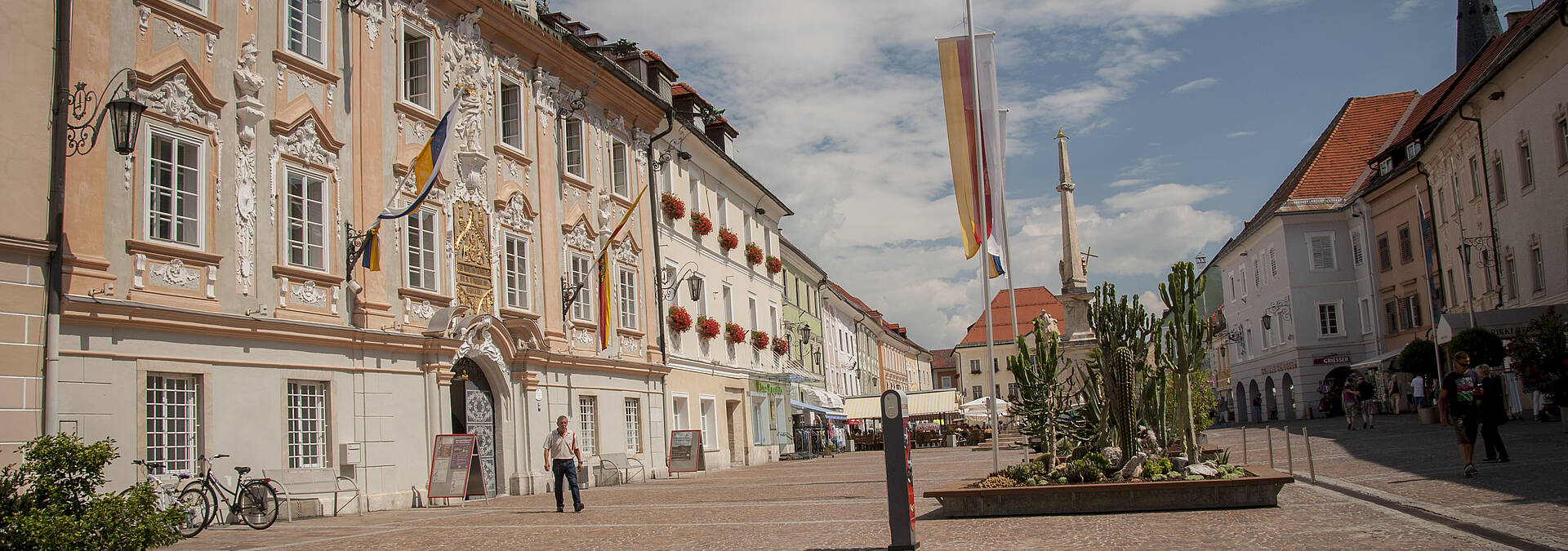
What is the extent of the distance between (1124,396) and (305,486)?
34.9ft

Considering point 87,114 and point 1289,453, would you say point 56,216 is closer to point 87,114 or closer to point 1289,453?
point 87,114

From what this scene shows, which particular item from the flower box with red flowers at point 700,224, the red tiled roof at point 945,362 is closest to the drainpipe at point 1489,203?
the flower box with red flowers at point 700,224

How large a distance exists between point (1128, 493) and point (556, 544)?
595 cm

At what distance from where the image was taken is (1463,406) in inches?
587

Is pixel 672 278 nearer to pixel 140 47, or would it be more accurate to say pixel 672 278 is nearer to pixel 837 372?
pixel 140 47

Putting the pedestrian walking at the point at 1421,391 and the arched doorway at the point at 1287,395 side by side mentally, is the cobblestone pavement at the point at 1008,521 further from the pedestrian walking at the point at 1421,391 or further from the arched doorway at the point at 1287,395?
the arched doorway at the point at 1287,395

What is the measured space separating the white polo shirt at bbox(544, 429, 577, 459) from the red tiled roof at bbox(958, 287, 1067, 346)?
9399 cm

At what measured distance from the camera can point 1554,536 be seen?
8.56 meters

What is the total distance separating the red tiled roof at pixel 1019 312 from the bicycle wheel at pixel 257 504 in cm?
9755

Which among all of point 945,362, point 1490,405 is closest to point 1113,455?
point 1490,405

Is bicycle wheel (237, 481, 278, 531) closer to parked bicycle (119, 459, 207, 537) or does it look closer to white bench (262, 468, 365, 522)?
white bench (262, 468, 365, 522)

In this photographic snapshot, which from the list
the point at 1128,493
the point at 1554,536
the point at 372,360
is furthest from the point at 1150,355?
the point at 372,360

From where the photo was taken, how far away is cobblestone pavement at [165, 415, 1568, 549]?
9.70m

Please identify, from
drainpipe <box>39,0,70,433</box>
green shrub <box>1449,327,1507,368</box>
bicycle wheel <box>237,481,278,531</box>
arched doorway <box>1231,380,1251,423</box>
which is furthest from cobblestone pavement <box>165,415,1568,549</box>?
arched doorway <box>1231,380,1251,423</box>
